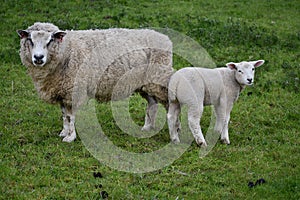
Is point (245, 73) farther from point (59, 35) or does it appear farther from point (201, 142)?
point (59, 35)

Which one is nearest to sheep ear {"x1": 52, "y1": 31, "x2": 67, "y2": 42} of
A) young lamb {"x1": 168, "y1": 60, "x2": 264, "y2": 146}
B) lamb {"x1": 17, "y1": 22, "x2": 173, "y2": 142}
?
lamb {"x1": 17, "y1": 22, "x2": 173, "y2": 142}

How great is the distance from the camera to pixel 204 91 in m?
7.56

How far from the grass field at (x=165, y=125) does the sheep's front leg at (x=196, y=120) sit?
136mm

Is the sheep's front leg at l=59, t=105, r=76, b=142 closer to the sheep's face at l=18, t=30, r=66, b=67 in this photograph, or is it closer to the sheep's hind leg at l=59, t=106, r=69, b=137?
the sheep's hind leg at l=59, t=106, r=69, b=137

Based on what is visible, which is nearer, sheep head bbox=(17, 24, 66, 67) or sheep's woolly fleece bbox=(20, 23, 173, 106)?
sheep head bbox=(17, 24, 66, 67)

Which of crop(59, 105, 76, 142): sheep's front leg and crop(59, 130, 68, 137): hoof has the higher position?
crop(59, 105, 76, 142): sheep's front leg

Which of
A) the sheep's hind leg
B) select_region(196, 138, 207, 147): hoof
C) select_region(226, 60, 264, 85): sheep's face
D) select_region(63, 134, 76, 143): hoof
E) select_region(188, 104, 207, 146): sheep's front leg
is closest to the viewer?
select_region(188, 104, 207, 146): sheep's front leg

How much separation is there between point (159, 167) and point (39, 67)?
7.73 feet

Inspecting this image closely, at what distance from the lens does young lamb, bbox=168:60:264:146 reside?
24.5ft

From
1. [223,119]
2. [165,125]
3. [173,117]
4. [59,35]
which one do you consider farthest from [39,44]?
[223,119]

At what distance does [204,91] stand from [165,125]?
1.48 m

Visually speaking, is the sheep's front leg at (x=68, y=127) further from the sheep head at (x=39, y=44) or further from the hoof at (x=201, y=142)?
the hoof at (x=201, y=142)

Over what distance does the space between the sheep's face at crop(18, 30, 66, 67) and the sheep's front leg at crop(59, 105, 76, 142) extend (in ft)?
3.13

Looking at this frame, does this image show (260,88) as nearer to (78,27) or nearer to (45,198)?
(78,27)
